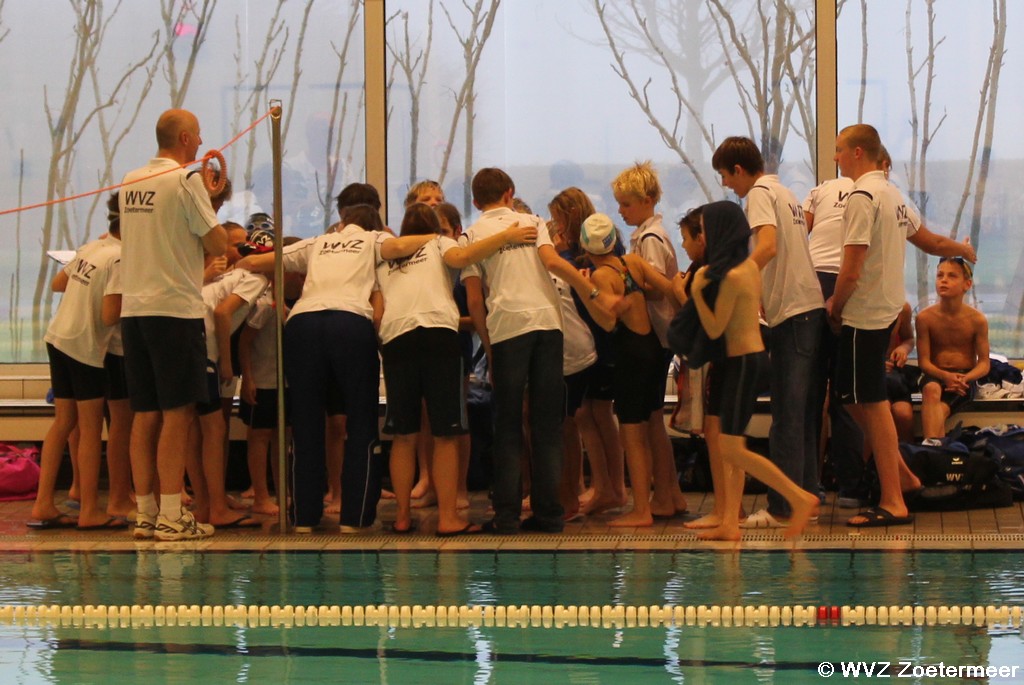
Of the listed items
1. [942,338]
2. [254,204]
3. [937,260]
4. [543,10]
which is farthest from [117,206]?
[937,260]

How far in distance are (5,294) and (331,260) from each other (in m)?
4.05

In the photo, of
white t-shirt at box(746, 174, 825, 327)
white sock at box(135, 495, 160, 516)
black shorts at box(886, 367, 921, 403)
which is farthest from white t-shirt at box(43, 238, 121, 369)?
black shorts at box(886, 367, 921, 403)

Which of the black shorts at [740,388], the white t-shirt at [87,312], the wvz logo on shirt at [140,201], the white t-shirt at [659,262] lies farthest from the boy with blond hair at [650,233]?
the white t-shirt at [87,312]

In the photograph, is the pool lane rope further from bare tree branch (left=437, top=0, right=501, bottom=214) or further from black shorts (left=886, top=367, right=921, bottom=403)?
bare tree branch (left=437, top=0, right=501, bottom=214)

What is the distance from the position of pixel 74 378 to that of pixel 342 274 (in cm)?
142

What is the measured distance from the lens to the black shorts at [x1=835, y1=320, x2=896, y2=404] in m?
6.24

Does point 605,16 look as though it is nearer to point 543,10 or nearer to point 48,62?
point 543,10

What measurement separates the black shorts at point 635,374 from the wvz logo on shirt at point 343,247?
4.13 ft

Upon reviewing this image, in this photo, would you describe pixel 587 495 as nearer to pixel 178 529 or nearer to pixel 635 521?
pixel 635 521

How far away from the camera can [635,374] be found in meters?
6.40

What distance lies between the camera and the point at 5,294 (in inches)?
375

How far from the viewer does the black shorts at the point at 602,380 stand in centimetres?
668

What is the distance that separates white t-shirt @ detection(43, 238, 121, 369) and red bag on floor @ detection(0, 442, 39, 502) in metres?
1.45

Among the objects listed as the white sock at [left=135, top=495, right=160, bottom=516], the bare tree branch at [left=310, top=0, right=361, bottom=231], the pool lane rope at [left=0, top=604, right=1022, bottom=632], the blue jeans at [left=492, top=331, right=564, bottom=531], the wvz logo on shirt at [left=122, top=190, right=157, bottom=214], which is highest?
the bare tree branch at [left=310, top=0, right=361, bottom=231]
